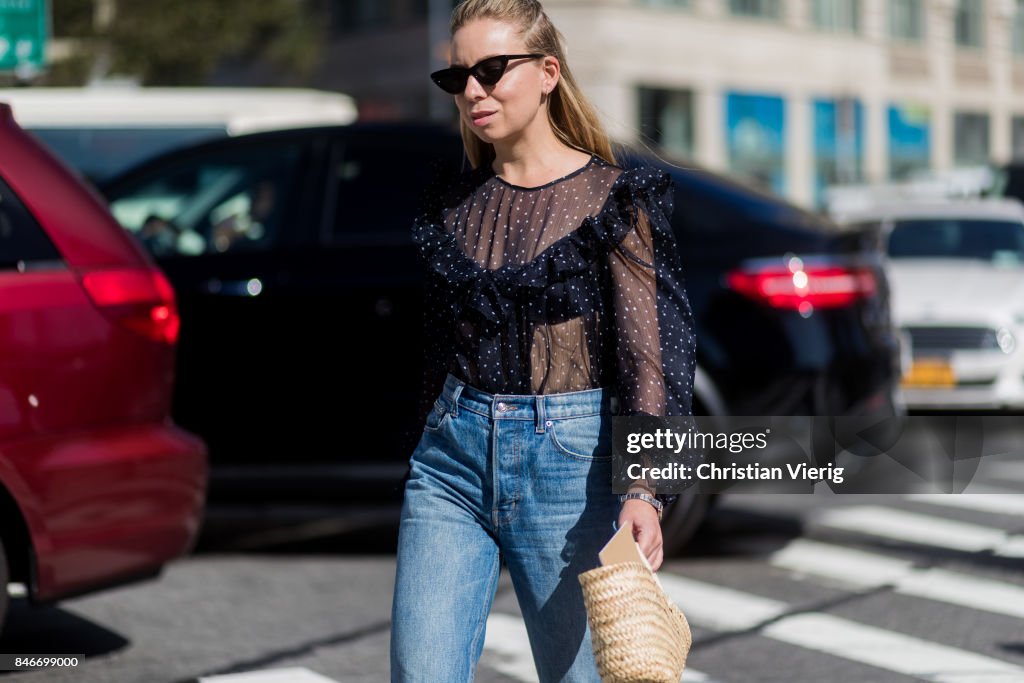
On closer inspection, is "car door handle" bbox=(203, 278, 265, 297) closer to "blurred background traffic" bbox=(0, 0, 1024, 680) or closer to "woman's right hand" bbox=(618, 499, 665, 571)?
"blurred background traffic" bbox=(0, 0, 1024, 680)

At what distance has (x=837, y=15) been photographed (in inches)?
1497

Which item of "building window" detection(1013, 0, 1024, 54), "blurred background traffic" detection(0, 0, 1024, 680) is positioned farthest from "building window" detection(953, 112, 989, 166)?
"blurred background traffic" detection(0, 0, 1024, 680)

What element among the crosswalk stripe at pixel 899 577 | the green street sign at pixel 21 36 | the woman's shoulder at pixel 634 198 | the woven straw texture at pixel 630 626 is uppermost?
the green street sign at pixel 21 36

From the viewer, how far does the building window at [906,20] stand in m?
39.5

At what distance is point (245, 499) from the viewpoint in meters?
8.18

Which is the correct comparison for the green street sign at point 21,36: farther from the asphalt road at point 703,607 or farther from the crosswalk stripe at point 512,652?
the crosswalk stripe at point 512,652

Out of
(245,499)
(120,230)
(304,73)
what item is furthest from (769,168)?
(120,230)

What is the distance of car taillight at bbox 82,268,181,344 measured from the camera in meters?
4.55

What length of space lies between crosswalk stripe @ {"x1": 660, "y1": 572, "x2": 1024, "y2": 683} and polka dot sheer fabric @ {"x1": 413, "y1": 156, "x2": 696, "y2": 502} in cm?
242

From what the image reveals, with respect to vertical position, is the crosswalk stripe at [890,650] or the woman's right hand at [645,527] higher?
the woman's right hand at [645,527]

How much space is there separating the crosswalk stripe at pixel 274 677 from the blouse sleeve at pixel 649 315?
2.29 metres

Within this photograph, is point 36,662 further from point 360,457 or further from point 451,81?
point 451,81

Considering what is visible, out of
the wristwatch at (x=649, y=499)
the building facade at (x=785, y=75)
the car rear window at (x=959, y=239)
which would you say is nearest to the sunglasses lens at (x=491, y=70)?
the wristwatch at (x=649, y=499)

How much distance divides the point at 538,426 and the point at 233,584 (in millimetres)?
3646
